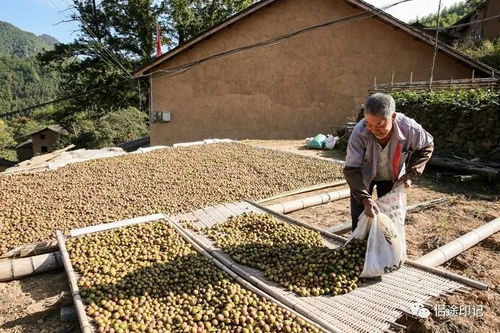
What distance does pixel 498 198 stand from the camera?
489 centimetres

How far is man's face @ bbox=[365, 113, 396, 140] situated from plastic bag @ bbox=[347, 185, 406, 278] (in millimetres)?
459

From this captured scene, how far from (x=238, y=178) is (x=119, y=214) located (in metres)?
2.03

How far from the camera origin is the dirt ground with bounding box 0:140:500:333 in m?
2.36

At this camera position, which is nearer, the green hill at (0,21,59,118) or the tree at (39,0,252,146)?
the tree at (39,0,252,146)

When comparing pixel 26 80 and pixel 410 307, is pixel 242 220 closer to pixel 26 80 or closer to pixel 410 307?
pixel 410 307

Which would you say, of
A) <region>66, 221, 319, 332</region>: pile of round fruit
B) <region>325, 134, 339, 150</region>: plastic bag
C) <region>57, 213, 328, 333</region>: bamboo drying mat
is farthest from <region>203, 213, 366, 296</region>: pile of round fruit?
<region>325, 134, 339, 150</region>: plastic bag

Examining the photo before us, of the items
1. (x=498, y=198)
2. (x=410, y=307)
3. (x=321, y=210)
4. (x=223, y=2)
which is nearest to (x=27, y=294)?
(x=410, y=307)

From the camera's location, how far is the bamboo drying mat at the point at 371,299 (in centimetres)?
218

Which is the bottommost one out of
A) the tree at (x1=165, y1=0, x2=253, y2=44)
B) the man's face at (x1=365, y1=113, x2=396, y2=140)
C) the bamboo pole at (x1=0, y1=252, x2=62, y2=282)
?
the bamboo pole at (x1=0, y1=252, x2=62, y2=282)

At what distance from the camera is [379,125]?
2.39m

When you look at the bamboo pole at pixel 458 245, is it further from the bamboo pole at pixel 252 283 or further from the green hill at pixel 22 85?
the green hill at pixel 22 85

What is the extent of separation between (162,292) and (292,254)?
41.1 inches

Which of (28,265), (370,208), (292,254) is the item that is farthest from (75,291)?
(370,208)

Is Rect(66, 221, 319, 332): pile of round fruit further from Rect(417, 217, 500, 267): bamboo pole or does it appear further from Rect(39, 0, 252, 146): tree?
Rect(39, 0, 252, 146): tree
